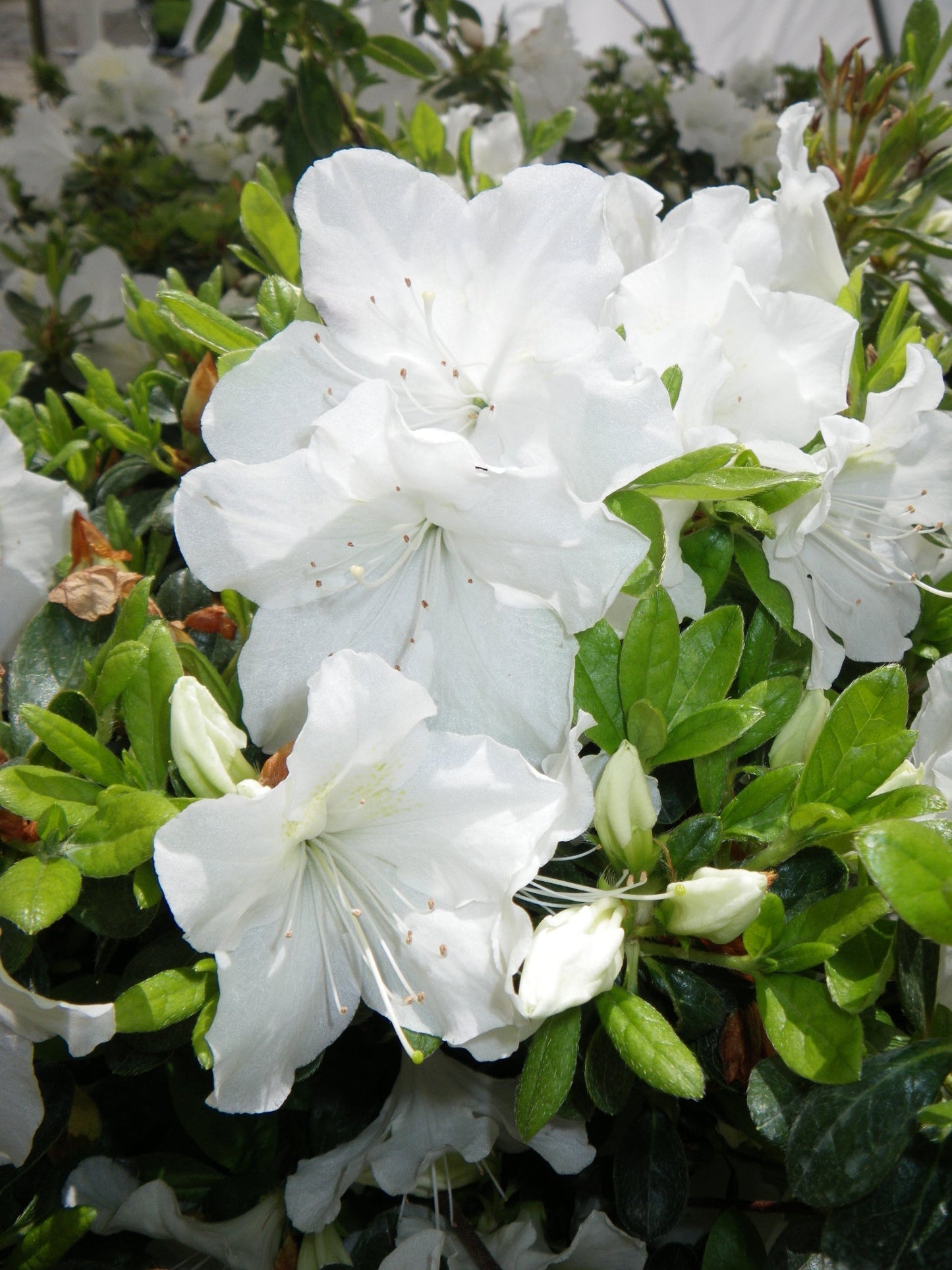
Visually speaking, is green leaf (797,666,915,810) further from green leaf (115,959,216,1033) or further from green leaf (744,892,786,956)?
green leaf (115,959,216,1033)

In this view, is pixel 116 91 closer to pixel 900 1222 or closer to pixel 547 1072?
pixel 547 1072

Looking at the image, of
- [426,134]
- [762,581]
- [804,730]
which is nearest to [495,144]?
[426,134]

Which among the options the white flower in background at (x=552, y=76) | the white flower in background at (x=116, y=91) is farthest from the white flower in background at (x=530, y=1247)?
the white flower in background at (x=116, y=91)

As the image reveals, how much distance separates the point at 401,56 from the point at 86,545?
1180mm

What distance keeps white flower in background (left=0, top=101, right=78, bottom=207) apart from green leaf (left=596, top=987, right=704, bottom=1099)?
Answer: 2.21m

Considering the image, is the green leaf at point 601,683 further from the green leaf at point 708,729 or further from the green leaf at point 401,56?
the green leaf at point 401,56

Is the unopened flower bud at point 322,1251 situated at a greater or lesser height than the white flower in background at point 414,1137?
lesser

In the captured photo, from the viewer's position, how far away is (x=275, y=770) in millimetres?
590

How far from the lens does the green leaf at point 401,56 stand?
1.56 metres

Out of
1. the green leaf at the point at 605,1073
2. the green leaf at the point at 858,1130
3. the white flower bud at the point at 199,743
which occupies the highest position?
the white flower bud at the point at 199,743

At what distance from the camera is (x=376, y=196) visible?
579 millimetres

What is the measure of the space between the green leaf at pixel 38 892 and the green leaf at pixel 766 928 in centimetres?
41

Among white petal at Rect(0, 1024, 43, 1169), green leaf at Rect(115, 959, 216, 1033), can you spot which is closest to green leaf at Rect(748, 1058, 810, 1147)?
green leaf at Rect(115, 959, 216, 1033)

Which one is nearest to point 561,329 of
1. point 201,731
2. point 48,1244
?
point 201,731
